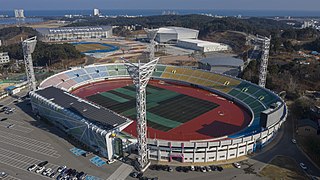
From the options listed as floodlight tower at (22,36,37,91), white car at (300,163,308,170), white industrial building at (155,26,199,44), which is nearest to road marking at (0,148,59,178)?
floodlight tower at (22,36,37,91)

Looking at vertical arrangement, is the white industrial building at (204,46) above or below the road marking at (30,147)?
above

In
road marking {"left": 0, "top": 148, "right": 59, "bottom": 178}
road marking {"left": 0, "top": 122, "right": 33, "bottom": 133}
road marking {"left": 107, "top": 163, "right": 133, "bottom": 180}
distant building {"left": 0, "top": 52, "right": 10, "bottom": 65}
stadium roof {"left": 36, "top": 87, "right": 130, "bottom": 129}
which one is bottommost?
road marking {"left": 107, "top": 163, "right": 133, "bottom": 180}

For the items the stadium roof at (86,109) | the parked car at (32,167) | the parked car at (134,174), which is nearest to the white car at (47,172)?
the parked car at (32,167)

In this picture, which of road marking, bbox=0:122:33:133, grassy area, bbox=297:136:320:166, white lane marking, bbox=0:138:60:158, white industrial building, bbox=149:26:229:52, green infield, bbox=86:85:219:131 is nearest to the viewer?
grassy area, bbox=297:136:320:166

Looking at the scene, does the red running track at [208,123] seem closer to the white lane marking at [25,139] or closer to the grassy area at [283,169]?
the grassy area at [283,169]

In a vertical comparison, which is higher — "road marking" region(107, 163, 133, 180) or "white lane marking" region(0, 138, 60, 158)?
"white lane marking" region(0, 138, 60, 158)

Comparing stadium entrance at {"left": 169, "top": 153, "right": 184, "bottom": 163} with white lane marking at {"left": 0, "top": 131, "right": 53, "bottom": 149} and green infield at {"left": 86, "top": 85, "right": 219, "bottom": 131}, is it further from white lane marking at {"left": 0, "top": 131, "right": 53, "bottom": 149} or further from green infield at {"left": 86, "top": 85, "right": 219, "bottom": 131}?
white lane marking at {"left": 0, "top": 131, "right": 53, "bottom": 149}

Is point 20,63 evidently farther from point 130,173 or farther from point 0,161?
point 130,173

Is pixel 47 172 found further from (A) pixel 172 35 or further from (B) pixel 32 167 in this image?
(A) pixel 172 35
